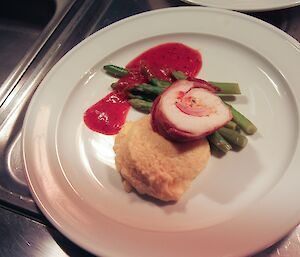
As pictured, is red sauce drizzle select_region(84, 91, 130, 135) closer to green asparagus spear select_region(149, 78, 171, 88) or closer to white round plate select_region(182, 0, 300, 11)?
green asparagus spear select_region(149, 78, 171, 88)

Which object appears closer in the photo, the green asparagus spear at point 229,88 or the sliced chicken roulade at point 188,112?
the sliced chicken roulade at point 188,112

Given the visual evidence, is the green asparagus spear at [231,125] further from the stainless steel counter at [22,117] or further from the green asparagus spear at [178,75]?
the stainless steel counter at [22,117]

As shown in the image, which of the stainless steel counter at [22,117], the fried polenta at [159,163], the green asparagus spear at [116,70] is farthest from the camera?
the green asparagus spear at [116,70]

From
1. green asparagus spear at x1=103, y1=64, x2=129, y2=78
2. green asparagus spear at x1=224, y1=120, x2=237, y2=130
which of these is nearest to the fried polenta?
green asparagus spear at x1=224, y1=120, x2=237, y2=130

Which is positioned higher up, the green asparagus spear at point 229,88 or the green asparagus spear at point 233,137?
the green asparagus spear at point 229,88

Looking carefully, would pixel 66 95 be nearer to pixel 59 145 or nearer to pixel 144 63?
pixel 59 145

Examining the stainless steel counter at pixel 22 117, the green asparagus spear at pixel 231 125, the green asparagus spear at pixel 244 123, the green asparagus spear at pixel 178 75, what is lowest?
the stainless steel counter at pixel 22 117

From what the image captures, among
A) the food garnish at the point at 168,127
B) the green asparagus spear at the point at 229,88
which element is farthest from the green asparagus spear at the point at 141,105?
the green asparagus spear at the point at 229,88
